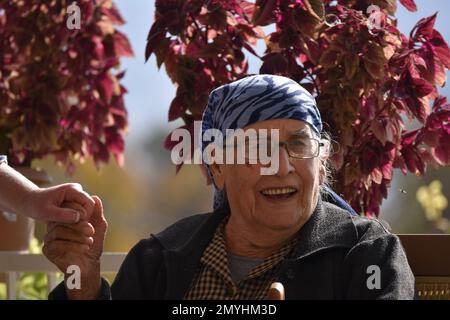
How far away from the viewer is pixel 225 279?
77.2 inches

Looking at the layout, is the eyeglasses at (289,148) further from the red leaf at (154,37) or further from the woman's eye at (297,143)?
the red leaf at (154,37)

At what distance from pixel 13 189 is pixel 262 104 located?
0.59 m

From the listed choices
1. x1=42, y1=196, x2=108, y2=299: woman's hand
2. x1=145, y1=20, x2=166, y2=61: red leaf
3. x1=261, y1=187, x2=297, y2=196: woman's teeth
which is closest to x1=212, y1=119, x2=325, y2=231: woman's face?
x1=261, y1=187, x2=297, y2=196: woman's teeth

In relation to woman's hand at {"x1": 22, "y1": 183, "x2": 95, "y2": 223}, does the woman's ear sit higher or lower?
higher

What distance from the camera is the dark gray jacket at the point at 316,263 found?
1.78 m

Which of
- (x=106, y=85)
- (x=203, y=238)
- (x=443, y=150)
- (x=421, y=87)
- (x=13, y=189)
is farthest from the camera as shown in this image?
(x=106, y=85)

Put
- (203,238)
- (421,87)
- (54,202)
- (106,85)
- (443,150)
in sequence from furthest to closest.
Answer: (106,85), (443,150), (421,87), (203,238), (54,202)

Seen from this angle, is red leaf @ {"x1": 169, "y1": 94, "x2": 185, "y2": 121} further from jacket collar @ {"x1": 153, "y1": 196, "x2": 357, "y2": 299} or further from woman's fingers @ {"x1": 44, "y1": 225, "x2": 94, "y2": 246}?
woman's fingers @ {"x1": 44, "y1": 225, "x2": 94, "y2": 246}

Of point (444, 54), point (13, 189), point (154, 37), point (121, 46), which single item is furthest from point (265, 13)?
point (121, 46)

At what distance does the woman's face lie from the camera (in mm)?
1885

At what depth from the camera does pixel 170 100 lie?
2.60 metres

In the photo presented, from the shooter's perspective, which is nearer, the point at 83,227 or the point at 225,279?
the point at 83,227

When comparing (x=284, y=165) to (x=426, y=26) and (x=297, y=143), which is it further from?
(x=426, y=26)
